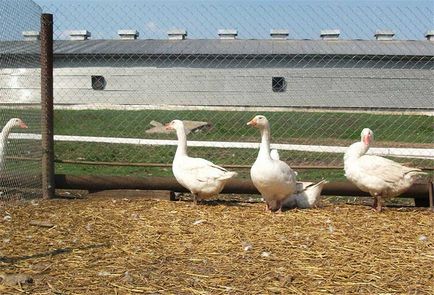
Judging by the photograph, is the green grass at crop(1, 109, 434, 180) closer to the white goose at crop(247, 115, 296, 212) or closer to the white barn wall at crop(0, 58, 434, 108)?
the white barn wall at crop(0, 58, 434, 108)

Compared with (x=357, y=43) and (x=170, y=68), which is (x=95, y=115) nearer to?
(x=170, y=68)

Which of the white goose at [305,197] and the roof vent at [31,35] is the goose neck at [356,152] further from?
the roof vent at [31,35]

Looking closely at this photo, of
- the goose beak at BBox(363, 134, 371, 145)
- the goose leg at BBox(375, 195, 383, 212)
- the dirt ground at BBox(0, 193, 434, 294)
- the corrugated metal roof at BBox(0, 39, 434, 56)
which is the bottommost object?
the dirt ground at BBox(0, 193, 434, 294)

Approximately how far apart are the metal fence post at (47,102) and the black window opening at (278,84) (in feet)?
52.8

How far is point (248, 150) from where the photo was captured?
41.3 feet

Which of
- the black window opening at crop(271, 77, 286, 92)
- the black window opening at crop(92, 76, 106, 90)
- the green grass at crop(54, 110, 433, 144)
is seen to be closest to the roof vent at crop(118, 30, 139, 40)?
the black window opening at crop(92, 76, 106, 90)

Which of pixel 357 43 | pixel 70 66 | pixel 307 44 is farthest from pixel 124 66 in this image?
pixel 357 43

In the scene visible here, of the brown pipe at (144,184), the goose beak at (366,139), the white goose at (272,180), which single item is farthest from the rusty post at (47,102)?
the goose beak at (366,139)

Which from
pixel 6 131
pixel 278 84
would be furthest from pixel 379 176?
pixel 278 84

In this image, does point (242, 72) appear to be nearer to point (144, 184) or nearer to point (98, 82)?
point (98, 82)

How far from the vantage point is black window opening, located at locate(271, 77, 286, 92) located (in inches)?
924

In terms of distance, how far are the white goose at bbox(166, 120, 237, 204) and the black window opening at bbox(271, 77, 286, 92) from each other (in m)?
16.2

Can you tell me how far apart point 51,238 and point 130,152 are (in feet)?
24.5

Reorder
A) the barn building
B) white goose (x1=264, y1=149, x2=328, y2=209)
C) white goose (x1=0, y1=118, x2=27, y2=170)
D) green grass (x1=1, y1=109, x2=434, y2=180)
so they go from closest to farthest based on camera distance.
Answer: white goose (x1=264, y1=149, x2=328, y2=209)
white goose (x1=0, y1=118, x2=27, y2=170)
green grass (x1=1, y1=109, x2=434, y2=180)
the barn building
